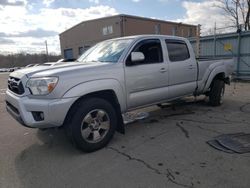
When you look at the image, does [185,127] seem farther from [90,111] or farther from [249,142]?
[90,111]

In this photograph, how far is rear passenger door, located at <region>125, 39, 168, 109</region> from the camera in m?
4.28

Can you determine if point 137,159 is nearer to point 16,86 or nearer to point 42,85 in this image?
point 42,85

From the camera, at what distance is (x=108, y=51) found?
463 centimetres

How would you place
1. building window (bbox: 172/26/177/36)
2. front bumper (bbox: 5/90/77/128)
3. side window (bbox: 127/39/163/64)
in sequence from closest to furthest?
front bumper (bbox: 5/90/77/128)
side window (bbox: 127/39/163/64)
building window (bbox: 172/26/177/36)

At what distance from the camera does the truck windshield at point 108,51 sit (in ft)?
14.3

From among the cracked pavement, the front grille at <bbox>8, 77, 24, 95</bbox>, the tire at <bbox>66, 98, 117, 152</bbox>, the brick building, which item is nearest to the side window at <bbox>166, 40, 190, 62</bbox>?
the cracked pavement

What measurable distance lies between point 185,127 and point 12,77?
358cm

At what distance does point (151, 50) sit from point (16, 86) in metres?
2.68

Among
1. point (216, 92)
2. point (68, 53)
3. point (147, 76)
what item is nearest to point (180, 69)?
point (147, 76)

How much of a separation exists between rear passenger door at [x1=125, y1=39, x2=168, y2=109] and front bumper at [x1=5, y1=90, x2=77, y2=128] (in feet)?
4.07

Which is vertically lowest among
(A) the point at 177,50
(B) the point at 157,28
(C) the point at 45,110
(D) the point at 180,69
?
(C) the point at 45,110

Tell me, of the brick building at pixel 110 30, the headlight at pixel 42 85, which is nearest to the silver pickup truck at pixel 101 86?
the headlight at pixel 42 85

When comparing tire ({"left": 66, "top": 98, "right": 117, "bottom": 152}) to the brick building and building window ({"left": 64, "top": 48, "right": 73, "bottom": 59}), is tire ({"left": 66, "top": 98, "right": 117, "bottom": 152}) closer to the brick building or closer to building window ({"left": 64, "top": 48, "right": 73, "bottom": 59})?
the brick building

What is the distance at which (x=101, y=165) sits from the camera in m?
3.43
